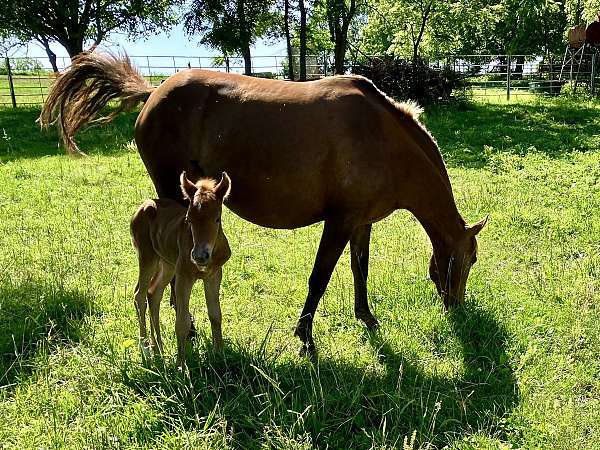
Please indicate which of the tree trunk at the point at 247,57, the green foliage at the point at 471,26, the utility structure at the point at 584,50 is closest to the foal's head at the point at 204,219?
the green foliage at the point at 471,26

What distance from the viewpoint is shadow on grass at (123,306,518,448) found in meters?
2.92

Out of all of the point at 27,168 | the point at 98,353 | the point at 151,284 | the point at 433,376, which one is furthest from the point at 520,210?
the point at 27,168

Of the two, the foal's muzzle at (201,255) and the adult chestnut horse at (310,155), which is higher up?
the adult chestnut horse at (310,155)

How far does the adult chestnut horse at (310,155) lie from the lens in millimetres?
3830

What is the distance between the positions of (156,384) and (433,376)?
1.86m

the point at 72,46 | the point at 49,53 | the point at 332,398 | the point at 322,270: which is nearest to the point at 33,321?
the point at 322,270

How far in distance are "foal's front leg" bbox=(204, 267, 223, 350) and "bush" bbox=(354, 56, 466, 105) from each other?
550 inches

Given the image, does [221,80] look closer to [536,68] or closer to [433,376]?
[433,376]

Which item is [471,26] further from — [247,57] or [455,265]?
[455,265]

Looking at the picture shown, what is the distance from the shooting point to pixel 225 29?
65.2 feet

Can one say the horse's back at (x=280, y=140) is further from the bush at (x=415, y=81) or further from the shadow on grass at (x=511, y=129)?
the bush at (x=415, y=81)

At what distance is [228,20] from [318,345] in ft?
60.8

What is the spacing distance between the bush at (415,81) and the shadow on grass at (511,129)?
54 centimetres

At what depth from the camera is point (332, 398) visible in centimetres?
316
